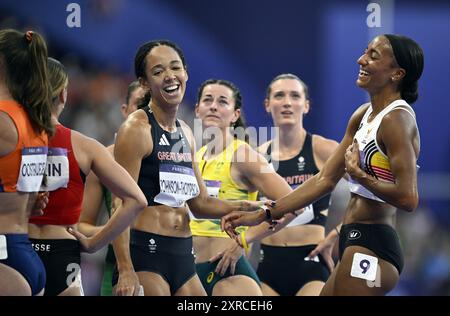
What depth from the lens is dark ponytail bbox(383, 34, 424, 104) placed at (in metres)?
5.07

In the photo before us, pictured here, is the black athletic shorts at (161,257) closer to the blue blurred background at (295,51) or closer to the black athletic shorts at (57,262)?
the black athletic shorts at (57,262)

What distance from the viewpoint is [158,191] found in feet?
17.8

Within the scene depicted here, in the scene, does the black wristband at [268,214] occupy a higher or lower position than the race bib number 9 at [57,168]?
lower

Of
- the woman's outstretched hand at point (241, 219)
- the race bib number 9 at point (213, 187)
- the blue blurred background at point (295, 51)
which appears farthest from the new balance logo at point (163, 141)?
the blue blurred background at point (295, 51)

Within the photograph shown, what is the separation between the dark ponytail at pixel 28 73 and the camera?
4.44 m

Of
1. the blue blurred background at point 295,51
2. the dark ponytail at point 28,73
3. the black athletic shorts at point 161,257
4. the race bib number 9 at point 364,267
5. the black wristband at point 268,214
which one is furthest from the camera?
the blue blurred background at point 295,51

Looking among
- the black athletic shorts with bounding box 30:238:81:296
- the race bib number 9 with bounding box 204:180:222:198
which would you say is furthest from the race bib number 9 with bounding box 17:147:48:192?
the race bib number 9 with bounding box 204:180:222:198

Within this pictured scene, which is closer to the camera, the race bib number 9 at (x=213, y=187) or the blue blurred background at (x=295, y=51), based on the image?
the race bib number 9 at (x=213, y=187)

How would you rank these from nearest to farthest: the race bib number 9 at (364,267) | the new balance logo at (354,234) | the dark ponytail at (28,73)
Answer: the dark ponytail at (28,73), the race bib number 9 at (364,267), the new balance logo at (354,234)

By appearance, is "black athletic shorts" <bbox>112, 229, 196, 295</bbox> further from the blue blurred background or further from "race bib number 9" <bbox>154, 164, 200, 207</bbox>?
the blue blurred background

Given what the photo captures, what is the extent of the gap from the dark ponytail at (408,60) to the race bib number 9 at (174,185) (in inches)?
60.0

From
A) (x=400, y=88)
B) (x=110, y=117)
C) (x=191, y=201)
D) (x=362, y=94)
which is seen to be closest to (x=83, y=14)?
(x=110, y=117)
